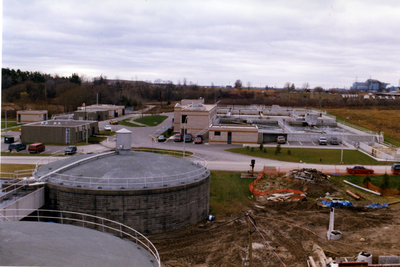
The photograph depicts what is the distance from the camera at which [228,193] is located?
30469mm

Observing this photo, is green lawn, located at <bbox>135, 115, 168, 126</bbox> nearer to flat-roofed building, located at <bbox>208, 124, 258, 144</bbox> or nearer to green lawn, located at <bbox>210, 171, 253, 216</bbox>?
flat-roofed building, located at <bbox>208, 124, 258, 144</bbox>

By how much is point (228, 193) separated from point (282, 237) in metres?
9.32

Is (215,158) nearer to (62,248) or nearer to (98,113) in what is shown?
(62,248)

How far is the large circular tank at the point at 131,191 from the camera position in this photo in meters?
20.4

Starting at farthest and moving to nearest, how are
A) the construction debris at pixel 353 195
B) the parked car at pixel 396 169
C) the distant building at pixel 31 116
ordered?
the distant building at pixel 31 116 → the parked car at pixel 396 169 → the construction debris at pixel 353 195

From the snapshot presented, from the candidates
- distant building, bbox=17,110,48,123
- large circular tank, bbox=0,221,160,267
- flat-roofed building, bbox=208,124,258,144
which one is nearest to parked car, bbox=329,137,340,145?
flat-roofed building, bbox=208,124,258,144

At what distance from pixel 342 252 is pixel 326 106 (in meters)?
117

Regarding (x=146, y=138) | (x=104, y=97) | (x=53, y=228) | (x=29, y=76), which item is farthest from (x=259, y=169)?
(x=29, y=76)

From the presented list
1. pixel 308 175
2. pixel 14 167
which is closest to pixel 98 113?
pixel 14 167

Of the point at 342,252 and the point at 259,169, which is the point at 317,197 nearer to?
the point at 259,169

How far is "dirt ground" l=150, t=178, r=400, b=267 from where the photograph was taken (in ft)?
61.7

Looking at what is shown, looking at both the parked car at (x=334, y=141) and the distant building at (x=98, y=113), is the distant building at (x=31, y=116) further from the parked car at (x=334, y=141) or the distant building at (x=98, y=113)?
the parked car at (x=334, y=141)

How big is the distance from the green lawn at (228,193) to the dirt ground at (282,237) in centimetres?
129

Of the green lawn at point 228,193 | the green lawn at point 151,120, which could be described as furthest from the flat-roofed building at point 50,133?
the green lawn at point 151,120
